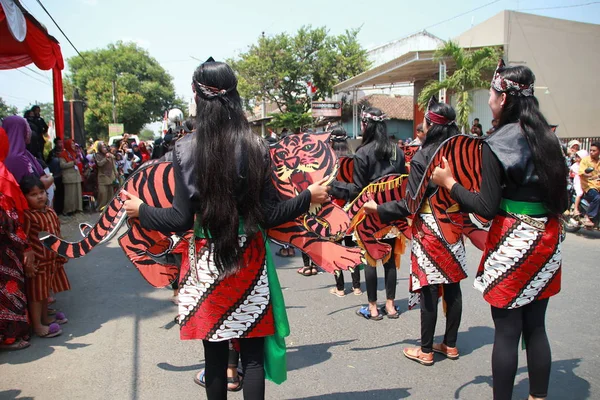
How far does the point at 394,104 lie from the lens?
2791cm

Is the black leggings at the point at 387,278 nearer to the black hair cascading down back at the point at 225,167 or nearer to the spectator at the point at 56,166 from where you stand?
the black hair cascading down back at the point at 225,167

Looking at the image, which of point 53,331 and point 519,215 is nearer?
point 519,215

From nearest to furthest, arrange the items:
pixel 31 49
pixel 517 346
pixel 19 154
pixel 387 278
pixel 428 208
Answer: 1. pixel 517 346
2. pixel 428 208
3. pixel 387 278
4. pixel 19 154
5. pixel 31 49

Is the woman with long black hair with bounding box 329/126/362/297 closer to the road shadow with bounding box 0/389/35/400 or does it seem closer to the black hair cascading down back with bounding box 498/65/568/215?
the black hair cascading down back with bounding box 498/65/568/215

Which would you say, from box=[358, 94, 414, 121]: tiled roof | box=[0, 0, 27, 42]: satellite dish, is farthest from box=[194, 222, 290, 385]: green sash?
box=[358, 94, 414, 121]: tiled roof

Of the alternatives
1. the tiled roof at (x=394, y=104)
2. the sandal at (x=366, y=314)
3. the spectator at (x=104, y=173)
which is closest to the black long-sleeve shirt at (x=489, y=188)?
the sandal at (x=366, y=314)

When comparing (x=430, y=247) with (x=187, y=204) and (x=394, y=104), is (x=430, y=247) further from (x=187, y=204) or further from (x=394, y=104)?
(x=394, y=104)

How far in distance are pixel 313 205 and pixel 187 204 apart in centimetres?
59

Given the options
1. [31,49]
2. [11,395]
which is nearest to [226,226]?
[11,395]

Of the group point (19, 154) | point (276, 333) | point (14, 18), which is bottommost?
point (276, 333)

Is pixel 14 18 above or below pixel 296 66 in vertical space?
below

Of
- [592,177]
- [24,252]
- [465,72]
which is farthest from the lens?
[465,72]

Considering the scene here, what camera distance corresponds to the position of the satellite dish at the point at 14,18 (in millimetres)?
4852

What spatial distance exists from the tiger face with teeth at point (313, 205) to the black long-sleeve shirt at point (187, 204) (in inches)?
5.1
